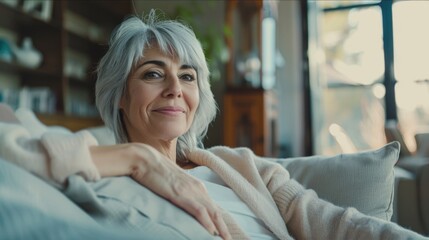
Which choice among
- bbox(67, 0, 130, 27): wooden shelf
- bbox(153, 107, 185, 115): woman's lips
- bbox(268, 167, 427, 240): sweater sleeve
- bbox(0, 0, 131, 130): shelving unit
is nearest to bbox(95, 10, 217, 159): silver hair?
bbox(153, 107, 185, 115): woman's lips

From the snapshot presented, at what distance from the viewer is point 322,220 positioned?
3.11ft

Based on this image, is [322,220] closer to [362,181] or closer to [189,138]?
[362,181]

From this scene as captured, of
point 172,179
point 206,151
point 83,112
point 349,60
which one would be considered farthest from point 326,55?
point 172,179

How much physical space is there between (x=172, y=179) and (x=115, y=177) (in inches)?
3.4

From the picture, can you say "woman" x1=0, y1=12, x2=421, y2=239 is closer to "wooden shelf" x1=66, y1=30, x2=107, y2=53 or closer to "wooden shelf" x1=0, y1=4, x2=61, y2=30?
"wooden shelf" x1=0, y1=4, x2=61, y2=30

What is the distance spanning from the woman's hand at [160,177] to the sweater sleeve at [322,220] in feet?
1.21

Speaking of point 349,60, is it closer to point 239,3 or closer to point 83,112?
point 239,3

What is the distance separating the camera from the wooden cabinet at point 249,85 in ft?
12.8

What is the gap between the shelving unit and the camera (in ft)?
10.9

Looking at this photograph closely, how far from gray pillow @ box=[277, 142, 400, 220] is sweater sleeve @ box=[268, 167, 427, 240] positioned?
143 millimetres

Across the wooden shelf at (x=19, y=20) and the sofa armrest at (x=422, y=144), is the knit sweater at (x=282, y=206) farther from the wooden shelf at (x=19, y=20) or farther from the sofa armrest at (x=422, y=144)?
the wooden shelf at (x=19, y=20)

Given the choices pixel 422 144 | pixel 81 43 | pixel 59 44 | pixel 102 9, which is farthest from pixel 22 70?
pixel 422 144

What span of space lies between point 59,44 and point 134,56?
9.36 ft

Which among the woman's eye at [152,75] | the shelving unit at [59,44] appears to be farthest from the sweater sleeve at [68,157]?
the shelving unit at [59,44]
